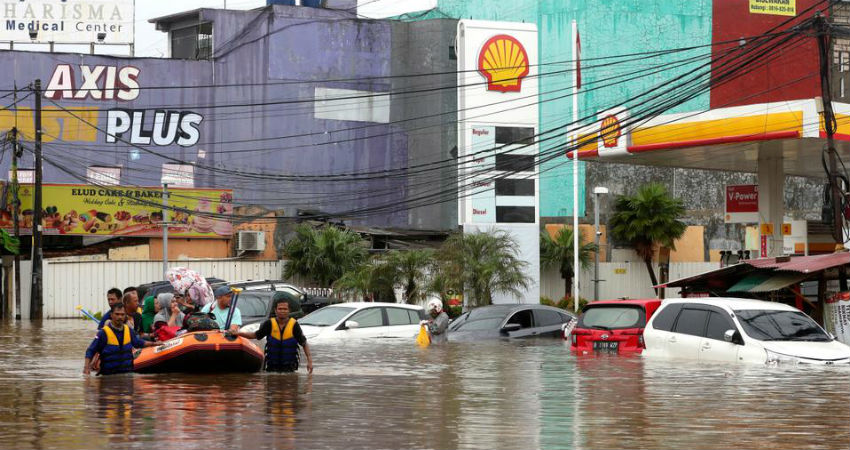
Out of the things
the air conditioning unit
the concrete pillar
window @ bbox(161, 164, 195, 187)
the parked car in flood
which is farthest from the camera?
window @ bbox(161, 164, 195, 187)

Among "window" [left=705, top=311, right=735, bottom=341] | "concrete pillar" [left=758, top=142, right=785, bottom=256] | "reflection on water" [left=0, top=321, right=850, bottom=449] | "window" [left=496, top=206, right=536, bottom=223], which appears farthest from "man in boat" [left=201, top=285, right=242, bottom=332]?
"window" [left=496, top=206, right=536, bottom=223]

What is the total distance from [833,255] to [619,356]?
18.4ft

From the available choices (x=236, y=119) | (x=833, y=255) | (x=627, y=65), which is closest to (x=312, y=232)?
(x=236, y=119)

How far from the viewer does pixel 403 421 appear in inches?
516

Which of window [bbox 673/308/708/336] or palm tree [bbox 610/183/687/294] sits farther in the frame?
palm tree [bbox 610/183/687/294]

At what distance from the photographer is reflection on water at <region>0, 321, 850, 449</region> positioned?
11.5 metres

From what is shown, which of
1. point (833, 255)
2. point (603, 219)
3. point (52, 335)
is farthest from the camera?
point (603, 219)

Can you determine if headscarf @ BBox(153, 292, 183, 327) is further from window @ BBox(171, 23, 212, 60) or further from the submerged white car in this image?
window @ BBox(171, 23, 212, 60)

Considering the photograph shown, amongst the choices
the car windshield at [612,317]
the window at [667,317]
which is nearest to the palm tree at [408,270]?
the car windshield at [612,317]

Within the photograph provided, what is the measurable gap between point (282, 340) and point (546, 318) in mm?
10550

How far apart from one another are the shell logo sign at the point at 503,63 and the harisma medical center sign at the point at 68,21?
18.9 m

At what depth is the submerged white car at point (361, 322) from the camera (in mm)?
26500

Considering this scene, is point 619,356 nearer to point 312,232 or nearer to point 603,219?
point 312,232

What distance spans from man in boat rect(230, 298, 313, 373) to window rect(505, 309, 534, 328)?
934 centimetres
